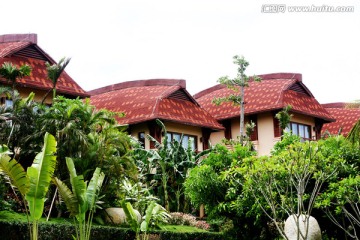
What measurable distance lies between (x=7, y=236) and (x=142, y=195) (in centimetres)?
797

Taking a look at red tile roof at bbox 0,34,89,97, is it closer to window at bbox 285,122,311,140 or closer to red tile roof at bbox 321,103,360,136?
window at bbox 285,122,311,140

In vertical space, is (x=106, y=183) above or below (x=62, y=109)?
below

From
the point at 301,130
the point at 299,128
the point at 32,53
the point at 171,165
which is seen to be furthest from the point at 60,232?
the point at 301,130

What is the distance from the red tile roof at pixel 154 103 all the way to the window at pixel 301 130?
4.12 m

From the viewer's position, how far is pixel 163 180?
27.0m

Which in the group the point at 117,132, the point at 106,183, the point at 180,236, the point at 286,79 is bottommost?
the point at 180,236

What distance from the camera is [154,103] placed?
3073 centimetres

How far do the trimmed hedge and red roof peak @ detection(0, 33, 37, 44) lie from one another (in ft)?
34.4

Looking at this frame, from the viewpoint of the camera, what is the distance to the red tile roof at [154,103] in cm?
3055

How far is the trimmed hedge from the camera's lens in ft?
52.4

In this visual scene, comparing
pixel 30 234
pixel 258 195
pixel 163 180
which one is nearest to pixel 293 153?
pixel 258 195

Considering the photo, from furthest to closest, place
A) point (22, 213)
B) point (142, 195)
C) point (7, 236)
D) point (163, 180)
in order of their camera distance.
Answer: point (163, 180) < point (142, 195) < point (22, 213) < point (7, 236)

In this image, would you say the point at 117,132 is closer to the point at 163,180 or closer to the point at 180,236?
the point at 180,236

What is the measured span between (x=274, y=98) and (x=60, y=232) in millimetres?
18554
